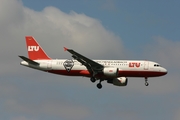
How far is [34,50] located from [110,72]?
56.4 ft

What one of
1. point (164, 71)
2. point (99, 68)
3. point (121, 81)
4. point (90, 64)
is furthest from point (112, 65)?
point (164, 71)

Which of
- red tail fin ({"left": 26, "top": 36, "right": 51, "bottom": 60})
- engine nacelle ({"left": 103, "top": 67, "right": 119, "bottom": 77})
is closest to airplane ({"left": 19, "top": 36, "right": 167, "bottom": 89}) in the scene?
engine nacelle ({"left": 103, "top": 67, "right": 119, "bottom": 77})

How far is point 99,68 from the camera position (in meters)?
86.3

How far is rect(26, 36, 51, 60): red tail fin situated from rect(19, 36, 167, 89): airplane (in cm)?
47

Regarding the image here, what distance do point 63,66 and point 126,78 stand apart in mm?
11090

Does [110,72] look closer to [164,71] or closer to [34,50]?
[164,71]

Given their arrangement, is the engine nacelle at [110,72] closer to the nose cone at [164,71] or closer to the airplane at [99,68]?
the airplane at [99,68]

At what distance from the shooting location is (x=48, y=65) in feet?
291

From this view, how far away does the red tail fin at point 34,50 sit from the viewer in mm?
92812

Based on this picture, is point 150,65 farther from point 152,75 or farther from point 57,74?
point 57,74

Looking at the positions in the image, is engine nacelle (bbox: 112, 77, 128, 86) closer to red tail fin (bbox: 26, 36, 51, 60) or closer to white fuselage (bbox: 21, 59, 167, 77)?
white fuselage (bbox: 21, 59, 167, 77)

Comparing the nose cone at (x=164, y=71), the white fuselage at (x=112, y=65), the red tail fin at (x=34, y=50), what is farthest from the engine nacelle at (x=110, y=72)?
the red tail fin at (x=34, y=50)

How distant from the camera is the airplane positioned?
84.8 m

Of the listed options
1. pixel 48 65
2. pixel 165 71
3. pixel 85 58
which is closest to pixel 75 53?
pixel 85 58
